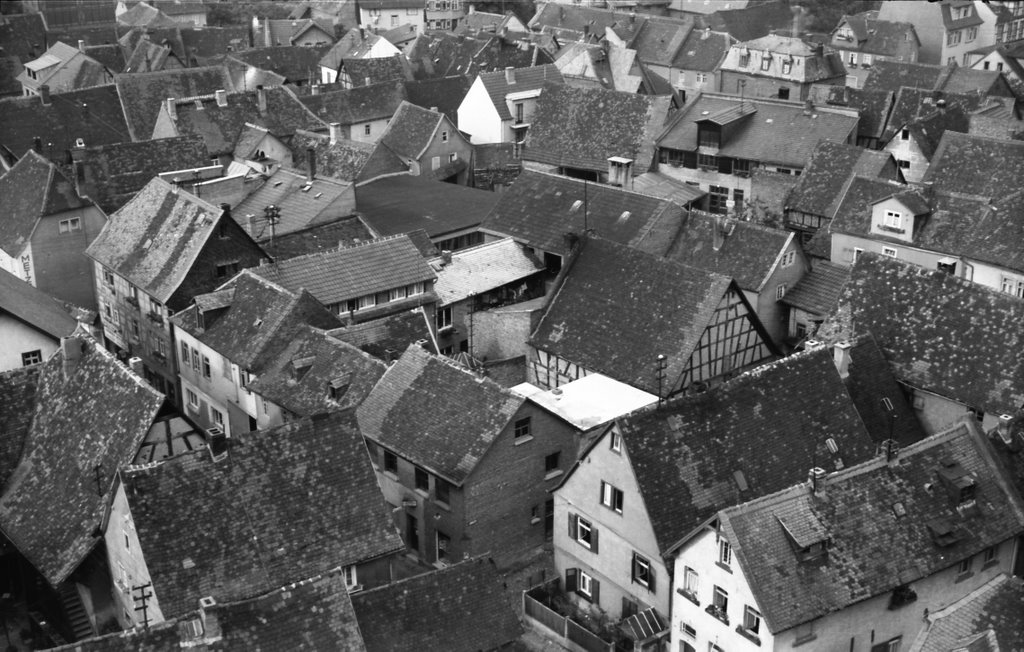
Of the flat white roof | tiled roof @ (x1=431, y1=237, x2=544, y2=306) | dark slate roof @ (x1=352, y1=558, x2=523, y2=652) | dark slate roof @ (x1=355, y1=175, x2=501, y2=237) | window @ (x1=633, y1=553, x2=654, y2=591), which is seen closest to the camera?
dark slate roof @ (x1=352, y1=558, x2=523, y2=652)

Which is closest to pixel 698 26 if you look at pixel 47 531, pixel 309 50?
pixel 309 50

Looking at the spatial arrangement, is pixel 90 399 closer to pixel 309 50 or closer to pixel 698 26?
pixel 309 50

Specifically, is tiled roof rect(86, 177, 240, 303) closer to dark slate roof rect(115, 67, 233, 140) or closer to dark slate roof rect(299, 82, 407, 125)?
dark slate roof rect(115, 67, 233, 140)

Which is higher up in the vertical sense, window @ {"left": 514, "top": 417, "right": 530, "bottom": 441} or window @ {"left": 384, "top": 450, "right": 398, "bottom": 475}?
window @ {"left": 514, "top": 417, "right": 530, "bottom": 441}

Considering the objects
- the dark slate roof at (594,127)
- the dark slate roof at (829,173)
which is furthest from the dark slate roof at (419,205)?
the dark slate roof at (829,173)

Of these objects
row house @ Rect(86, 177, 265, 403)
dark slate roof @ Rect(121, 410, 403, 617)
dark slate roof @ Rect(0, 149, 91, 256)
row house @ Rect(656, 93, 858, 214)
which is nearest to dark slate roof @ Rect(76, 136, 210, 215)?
dark slate roof @ Rect(0, 149, 91, 256)

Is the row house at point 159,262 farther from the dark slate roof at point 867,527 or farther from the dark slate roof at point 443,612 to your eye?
the dark slate roof at point 867,527

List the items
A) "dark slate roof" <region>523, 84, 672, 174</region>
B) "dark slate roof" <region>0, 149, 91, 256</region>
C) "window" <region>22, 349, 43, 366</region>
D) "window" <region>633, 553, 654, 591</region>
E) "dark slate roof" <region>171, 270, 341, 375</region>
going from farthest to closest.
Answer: "dark slate roof" <region>523, 84, 672, 174</region>, "dark slate roof" <region>0, 149, 91, 256</region>, "window" <region>22, 349, 43, 366</region>, "dark slate roof" <region>171, 270, 341, 375</region>, "window" <region>633, 553, 654, 591</region>

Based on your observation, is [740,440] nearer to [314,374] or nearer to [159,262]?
[314,374]
